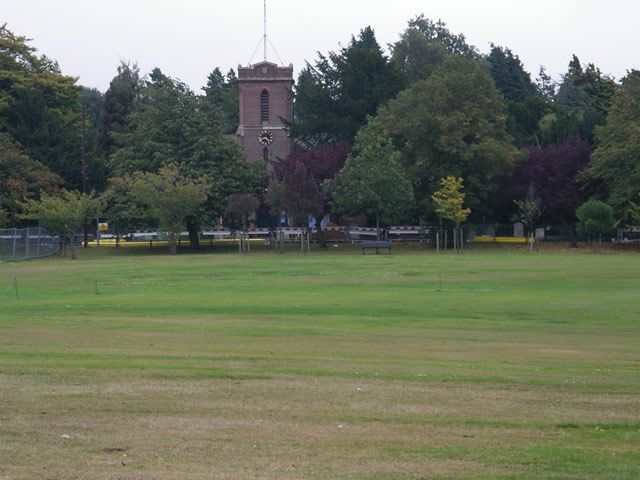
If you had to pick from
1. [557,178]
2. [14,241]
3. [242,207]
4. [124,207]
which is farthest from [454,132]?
[14,241]

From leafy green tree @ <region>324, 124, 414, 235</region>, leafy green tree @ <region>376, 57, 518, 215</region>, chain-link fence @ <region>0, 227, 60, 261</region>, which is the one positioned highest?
leafy green tree @ <region>376, 57, 518, 215</region>

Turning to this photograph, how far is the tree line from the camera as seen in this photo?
78.5 m

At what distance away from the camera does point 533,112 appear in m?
114

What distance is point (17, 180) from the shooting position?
8144 cm

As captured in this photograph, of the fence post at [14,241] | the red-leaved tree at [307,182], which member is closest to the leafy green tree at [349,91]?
the red-leaved tree at [307,182]

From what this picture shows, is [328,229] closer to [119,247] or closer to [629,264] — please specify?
[119,247]

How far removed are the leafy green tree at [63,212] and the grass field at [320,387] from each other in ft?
126

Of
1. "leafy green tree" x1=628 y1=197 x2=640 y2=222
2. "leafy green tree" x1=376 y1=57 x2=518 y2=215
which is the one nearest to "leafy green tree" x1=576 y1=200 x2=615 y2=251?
"leafy green tree" x1=628 y1=197 x2=640 y2=222

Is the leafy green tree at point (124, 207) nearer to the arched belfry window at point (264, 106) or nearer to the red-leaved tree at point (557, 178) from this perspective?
the arched belfry window at point (264, 106)

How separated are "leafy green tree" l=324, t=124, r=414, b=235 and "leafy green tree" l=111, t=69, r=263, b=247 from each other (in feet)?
26.8

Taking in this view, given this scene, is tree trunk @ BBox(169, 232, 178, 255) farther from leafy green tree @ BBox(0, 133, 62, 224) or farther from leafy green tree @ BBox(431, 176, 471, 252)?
leafy green tree @ BBox(431, 176, 471, 252)

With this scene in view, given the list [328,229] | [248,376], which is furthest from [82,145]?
[248,376]

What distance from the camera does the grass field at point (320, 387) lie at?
10.5 m

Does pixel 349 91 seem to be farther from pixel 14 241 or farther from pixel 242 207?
pixel 14 241
